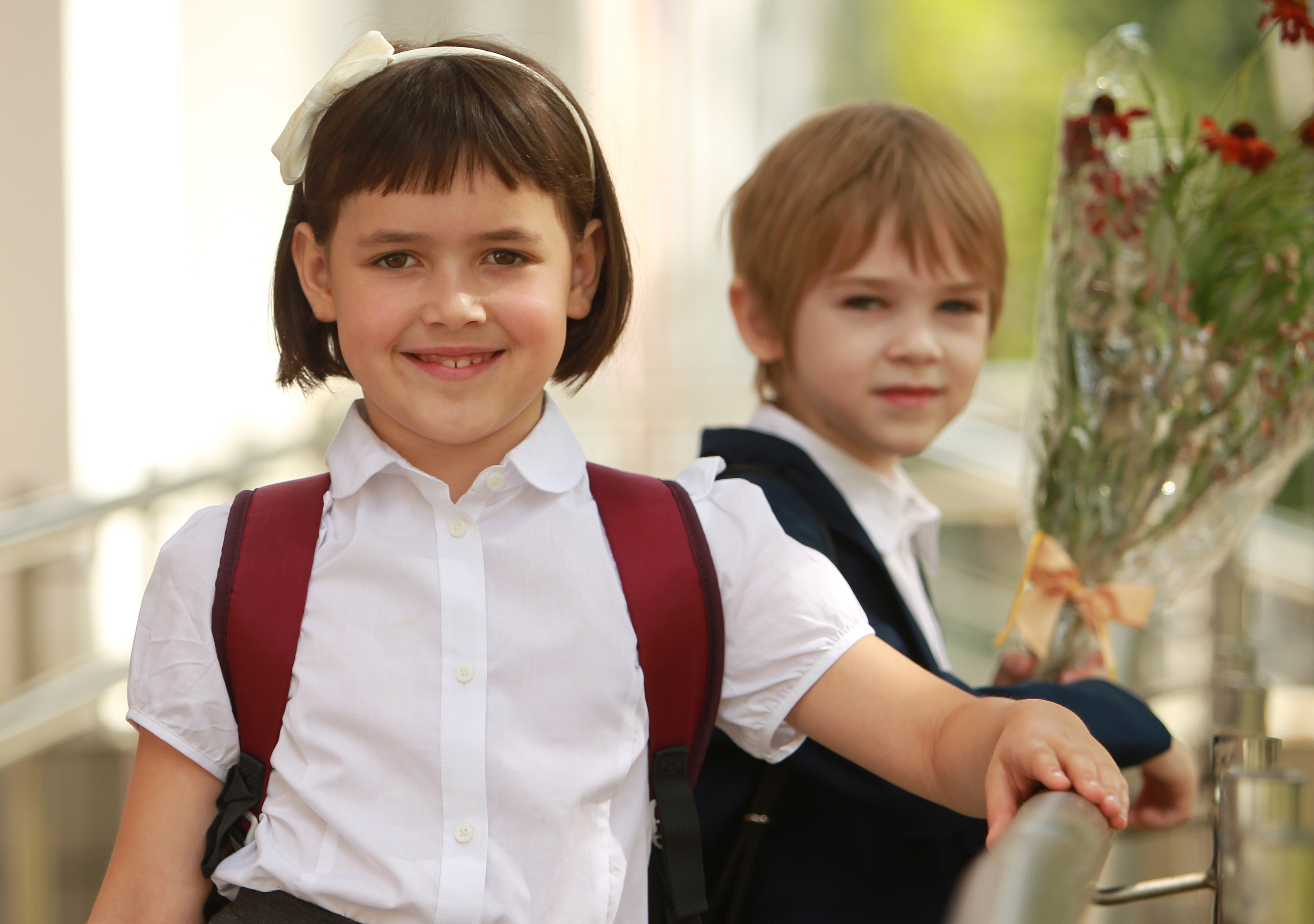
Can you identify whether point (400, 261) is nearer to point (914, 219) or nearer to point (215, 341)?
point (914, 219)

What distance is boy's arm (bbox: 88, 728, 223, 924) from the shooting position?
107cm

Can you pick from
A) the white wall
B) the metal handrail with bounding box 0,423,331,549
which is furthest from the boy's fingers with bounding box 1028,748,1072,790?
the white wall

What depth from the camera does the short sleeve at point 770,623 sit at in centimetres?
114

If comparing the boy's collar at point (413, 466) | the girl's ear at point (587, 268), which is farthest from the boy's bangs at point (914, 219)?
the boy's collar at point (413, 466)

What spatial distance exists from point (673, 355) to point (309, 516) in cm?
427

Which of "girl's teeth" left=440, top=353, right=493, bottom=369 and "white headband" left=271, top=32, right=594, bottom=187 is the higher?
"white headband" left=271, top=32, right=594, bottom=187

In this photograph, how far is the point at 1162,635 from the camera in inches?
140

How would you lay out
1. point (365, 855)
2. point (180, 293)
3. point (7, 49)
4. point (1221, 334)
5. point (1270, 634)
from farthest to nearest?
point (1270, 634)
point (180, 293)
point (7, 49)
point (1221, 334)
point (365, 855)

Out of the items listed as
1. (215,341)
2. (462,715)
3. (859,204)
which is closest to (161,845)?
(462,715)

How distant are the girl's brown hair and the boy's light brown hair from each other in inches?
14.9

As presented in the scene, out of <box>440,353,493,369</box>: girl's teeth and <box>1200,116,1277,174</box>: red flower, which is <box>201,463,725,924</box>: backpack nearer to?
<box>440,353,493,369</box>: girl's teeth

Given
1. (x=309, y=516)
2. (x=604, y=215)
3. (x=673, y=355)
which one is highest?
(x=604, y=215)

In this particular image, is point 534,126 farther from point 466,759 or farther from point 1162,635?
point 1162,635

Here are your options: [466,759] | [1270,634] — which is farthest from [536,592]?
[1270,634]
